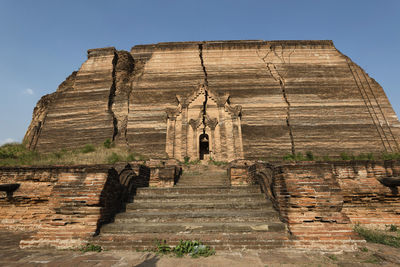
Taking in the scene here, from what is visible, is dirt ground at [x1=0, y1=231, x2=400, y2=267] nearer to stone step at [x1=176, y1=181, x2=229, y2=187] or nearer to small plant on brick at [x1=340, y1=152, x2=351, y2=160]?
stone step at [x1=176, y1=181, x2=229, y2=187]

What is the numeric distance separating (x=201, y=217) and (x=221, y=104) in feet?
35.4

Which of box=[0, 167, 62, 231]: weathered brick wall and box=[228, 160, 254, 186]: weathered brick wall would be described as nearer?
box=[0, 167, 62, 231]: weathered brick wall

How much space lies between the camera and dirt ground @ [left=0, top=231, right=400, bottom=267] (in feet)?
9.87

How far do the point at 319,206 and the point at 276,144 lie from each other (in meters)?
10.4

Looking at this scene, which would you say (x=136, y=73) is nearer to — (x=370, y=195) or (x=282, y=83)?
(x=282, y=83)

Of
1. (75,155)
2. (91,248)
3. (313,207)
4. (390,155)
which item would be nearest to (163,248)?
(91,248)

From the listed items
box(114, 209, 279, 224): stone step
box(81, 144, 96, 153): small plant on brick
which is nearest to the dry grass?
box(81, 144, 96, 153): small plant on brick

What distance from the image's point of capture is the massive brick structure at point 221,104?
1387cm

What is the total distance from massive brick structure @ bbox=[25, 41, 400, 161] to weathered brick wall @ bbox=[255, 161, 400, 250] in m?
7.45

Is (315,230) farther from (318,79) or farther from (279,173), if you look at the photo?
(318,79)

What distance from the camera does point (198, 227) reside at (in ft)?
13.4

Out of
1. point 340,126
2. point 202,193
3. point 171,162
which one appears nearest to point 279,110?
point 340,126

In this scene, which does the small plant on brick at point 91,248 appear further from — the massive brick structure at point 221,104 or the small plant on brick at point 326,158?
the small plant on brick at point 326,158

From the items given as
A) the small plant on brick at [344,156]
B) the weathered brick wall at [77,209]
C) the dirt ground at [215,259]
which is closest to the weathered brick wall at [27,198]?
the weathered brick wall at [77,209]
